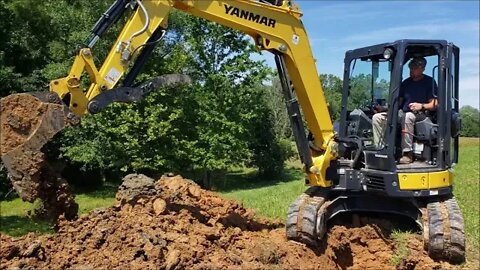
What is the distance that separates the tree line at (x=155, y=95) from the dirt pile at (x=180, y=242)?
1270cm

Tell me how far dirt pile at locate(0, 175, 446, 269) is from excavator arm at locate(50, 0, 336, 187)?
102 cm

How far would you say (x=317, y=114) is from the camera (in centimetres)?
759

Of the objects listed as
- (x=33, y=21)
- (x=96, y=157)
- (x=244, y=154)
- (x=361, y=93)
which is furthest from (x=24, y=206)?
(x=361, y=93)

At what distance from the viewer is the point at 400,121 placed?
7312mm

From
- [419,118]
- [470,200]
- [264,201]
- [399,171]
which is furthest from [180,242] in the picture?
[470,200]

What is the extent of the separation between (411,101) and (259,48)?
7.17ft

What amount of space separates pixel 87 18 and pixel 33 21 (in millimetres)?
3637

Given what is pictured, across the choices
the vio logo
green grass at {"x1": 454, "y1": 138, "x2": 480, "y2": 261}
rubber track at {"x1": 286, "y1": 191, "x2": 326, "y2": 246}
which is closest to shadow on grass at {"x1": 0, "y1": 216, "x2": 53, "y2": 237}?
rubber track at {"x1": 286, "y1": 191, "x2": 326, "y2": 246}

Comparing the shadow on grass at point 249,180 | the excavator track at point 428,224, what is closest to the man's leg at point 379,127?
the excavator track at point 428,224

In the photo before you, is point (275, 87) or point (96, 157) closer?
point (96, 157)

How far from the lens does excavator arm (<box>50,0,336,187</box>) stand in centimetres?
605

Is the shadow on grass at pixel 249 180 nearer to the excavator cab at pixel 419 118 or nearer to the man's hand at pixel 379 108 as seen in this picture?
the man's hand at pixel 379 108

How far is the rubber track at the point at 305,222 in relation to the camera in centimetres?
724

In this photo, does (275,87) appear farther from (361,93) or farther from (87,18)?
(361,93)
